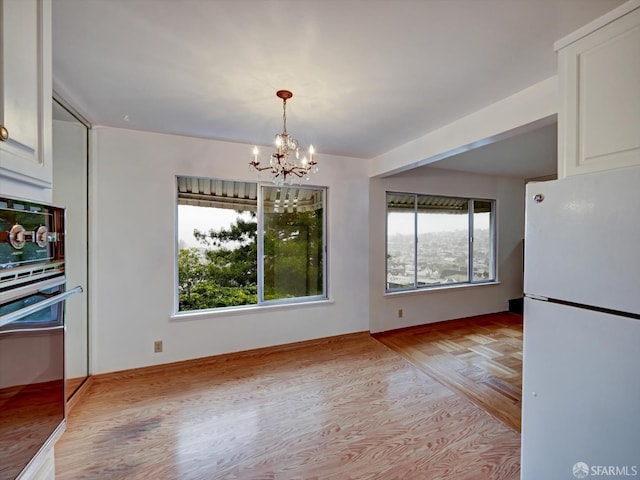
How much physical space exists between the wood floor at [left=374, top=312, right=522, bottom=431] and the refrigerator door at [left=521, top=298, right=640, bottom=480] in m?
1.06

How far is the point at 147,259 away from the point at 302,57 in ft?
7.92

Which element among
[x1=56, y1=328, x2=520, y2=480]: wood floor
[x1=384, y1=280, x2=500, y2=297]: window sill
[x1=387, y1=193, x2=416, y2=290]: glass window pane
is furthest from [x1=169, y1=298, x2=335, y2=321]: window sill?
[x1=387, y1=193, x2=416, y2=290]: glass window pane

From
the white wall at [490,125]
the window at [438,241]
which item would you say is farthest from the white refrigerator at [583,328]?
the window at [438,241]

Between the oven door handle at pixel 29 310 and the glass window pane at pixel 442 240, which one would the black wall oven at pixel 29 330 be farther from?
the glass window pane at pixel 442 240

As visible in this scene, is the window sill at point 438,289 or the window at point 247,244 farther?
the window sill at point 438,289

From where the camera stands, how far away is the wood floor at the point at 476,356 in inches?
96.1

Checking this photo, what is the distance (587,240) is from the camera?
108 centimetres

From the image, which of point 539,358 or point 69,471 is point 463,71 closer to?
point 539,358

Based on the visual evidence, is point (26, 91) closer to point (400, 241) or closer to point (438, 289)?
point (400, 241)

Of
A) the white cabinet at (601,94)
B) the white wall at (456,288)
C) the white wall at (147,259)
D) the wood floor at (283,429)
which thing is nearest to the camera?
the white cabinet at (601,94)

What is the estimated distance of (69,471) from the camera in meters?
1.65

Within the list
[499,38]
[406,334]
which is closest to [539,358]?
[499,38]

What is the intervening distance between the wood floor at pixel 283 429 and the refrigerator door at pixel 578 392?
2.21 ft

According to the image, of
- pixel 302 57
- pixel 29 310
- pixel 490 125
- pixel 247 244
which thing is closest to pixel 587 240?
pixel 490 125
